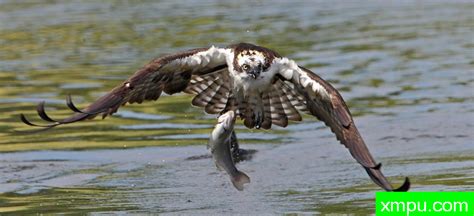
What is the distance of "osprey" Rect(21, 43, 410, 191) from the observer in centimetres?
895

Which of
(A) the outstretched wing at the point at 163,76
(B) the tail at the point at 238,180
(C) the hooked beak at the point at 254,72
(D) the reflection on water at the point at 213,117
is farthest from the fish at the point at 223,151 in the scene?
(D) the reflection on water at the point at 213,117

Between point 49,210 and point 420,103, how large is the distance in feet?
18.4

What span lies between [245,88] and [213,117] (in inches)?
192

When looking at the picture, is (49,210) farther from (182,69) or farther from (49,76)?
(49,76)

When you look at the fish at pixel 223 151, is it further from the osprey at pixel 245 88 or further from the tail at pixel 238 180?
the osprey at pixel 245 88

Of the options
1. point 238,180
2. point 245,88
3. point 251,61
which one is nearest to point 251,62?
point 251,61

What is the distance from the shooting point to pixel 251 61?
9156 mm

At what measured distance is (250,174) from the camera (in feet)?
37.7

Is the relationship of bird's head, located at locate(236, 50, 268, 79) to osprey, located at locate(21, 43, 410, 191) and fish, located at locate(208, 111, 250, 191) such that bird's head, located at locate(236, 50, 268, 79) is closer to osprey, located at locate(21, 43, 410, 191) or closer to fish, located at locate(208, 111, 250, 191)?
osprey, located at locate(21, 43, 410, 191)

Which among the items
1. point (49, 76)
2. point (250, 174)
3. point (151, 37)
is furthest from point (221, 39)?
point (250, 174)

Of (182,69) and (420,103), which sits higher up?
(182,69)

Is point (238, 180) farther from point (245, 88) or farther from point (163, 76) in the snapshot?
point (163, 76)

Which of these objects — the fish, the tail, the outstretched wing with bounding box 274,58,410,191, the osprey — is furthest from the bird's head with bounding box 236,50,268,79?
the tail

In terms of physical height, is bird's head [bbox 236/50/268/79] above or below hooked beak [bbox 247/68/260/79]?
Result: above
